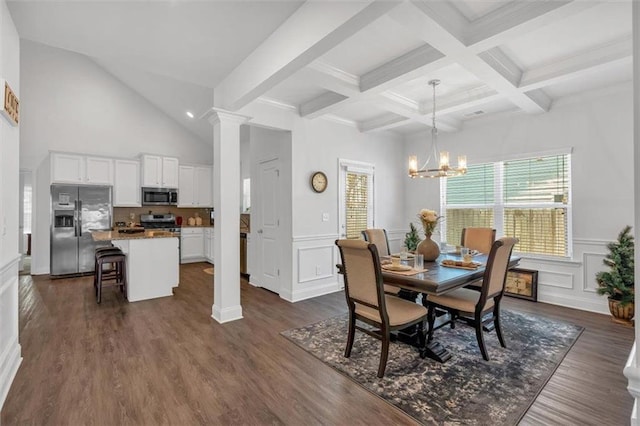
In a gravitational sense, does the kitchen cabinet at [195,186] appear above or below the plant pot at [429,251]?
above

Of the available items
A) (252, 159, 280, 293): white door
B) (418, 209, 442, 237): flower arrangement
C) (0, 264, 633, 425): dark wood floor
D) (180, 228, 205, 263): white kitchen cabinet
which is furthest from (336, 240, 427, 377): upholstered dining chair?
(180, 228, 205, 263): white kitchen cabinet

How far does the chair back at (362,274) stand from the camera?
7.35 ft

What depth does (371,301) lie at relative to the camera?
2.35 meters

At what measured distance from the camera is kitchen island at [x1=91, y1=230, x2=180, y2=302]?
4148 mm

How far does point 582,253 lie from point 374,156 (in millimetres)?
3198

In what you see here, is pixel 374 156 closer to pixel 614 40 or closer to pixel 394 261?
pixel 394 261

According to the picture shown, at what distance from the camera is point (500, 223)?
464 cm

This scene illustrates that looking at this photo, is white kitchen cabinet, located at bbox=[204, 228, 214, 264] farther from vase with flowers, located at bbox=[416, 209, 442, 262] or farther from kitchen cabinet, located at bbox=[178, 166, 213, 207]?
vase with flowers, located at bbox=[416, 209, 442, 262]

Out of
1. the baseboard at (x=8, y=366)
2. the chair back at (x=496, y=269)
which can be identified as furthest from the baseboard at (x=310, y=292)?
the baseboard at (x=8, y=366)

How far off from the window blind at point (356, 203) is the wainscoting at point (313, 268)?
428mm

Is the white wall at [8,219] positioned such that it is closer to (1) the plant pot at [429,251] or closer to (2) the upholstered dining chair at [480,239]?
(1) the plant pot at [429,251]

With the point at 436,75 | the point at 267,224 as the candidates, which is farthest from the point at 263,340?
the point at 436,75

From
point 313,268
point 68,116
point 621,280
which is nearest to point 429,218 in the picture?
point 313,268

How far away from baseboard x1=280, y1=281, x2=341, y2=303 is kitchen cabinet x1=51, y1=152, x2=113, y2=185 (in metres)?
4.66
